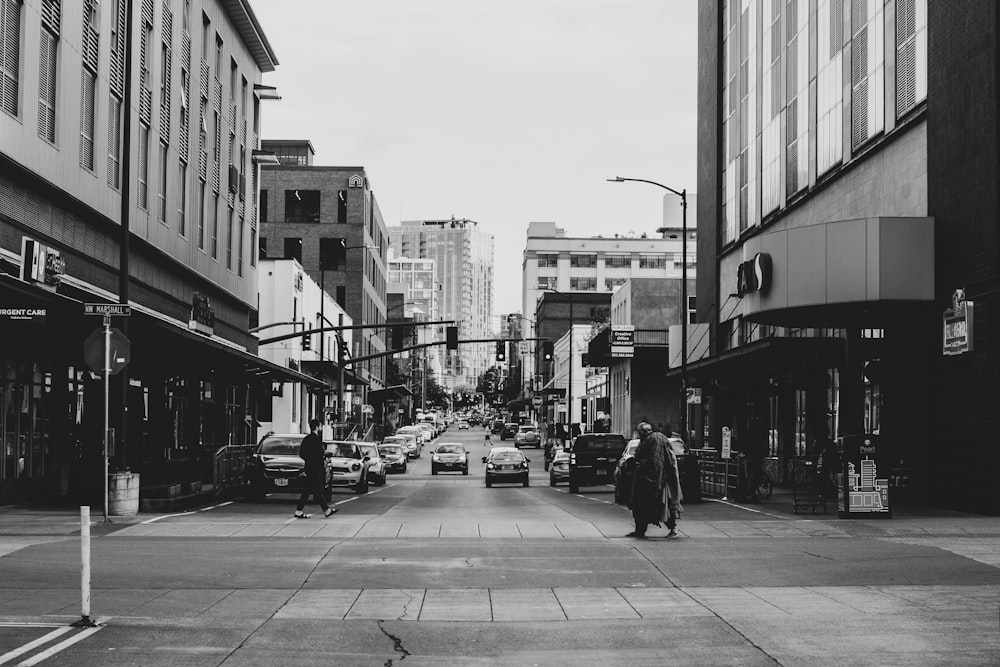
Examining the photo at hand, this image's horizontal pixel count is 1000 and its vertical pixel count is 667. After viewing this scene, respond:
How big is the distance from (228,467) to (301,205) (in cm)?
6918

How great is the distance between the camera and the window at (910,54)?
26328mm

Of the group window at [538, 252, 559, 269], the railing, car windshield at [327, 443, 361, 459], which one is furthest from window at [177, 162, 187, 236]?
window at [538, 252, 559, 269]

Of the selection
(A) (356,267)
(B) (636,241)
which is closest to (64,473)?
(A) (356,267)

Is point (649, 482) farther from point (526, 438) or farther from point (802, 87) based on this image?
point (526, 438)

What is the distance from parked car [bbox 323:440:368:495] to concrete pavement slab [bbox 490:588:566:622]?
19.0 meters

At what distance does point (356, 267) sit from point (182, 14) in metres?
57.6

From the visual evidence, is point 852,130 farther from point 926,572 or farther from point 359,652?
point 359,652

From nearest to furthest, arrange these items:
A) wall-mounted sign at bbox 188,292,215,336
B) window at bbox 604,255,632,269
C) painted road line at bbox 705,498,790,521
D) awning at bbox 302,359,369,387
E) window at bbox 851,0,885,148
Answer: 1. painted road line at bbox 705,498,790,521
2. window at bbox 851,0,885,148
3. wall-mounted sign at bbox 188,292,215,336
4. awning at bbox 302,359,369,387
5. window at bbox 604,255,632,269

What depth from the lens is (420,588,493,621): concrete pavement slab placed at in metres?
11.2

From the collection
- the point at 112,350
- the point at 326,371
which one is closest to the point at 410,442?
the point at 326,371

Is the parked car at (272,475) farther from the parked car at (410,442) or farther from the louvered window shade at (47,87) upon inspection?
the parked car at (410,442)

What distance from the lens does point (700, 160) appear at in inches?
2062

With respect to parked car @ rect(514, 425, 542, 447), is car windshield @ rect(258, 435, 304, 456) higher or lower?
higher

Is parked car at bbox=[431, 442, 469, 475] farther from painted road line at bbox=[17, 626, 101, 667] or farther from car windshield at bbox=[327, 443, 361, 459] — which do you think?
painted road line at bbox=[17, 626, 101, 667]
